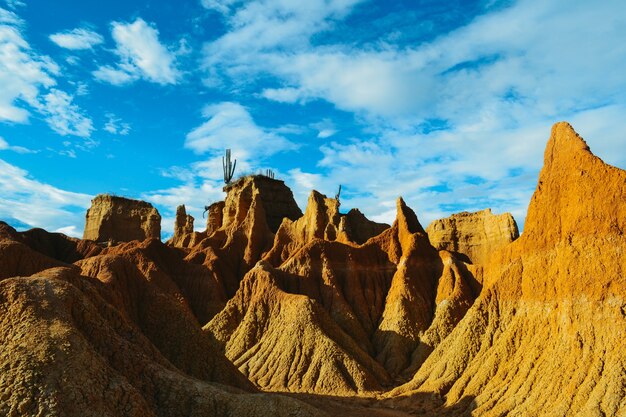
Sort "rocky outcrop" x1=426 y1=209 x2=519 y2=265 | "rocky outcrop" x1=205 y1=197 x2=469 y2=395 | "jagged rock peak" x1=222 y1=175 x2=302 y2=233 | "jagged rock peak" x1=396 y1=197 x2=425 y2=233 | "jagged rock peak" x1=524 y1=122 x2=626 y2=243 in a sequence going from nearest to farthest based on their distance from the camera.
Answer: "jagged rock peak" x1=524 y1=122 x2=626 y2=243 < "rocky outcrop" x1=205 y1=197 x2=469 y2=395 < "jagged rock peak" x1=396 y1=197 x2=425 y2=233 < "rocky outcrop" x1=426 y1=209 x2=519 y2=265 < "jagged rock peak" x1=222 y1=175 x2=302 y2=233

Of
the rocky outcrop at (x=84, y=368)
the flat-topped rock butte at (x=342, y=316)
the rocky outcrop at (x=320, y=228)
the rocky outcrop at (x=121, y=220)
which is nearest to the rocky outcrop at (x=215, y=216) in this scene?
the rocky outcrop at (x=121, y=220)

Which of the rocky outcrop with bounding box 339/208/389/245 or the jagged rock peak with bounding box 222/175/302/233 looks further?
the jagged rock peak with bounding box 222/175/302/233

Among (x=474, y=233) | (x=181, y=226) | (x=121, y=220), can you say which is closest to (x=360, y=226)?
(x=474, y=233)

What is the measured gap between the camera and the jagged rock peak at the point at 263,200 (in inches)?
3851

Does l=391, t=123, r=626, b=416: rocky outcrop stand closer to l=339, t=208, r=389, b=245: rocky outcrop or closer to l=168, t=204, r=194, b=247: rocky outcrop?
l=339, t=208, r=389, b=245: rocky outcrop

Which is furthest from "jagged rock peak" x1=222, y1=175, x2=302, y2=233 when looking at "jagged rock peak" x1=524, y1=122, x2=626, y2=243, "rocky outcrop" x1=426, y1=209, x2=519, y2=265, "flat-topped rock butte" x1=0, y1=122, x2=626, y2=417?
"jagged rock peak" x1=524, y1=122, x2=626, y2=243

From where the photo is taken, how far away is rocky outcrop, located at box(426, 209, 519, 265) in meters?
75.6

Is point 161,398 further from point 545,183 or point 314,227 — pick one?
point 314,227

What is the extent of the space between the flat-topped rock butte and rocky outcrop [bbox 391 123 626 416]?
0.12 meters

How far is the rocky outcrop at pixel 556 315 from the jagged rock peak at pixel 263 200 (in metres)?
53.8

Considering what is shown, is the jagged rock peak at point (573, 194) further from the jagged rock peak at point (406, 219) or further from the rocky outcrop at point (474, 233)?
the rocky outcrop at point (474, 233)

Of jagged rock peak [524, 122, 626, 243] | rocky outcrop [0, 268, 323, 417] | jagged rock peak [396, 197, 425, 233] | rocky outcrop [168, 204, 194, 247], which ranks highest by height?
rocky outcrop [168, 204, 194, 247]

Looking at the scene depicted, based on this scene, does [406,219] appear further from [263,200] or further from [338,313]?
[263,200]

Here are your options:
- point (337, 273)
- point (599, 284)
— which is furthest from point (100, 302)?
point (337, 273)
